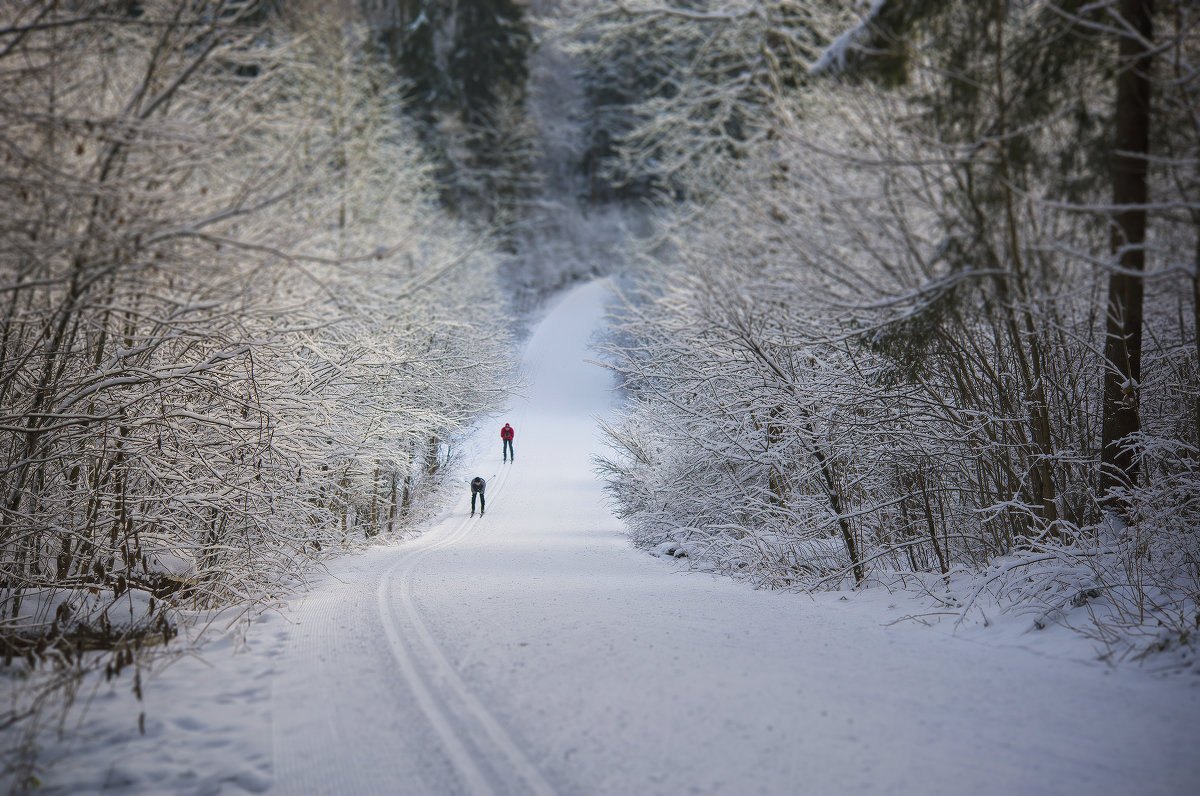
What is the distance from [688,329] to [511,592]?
4.19 metres

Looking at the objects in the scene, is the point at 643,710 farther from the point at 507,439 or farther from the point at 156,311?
the point at 507,439

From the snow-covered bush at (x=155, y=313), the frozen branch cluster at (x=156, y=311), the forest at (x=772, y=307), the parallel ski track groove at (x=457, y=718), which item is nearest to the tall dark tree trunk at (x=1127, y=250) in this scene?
the forest at (x=772, y=307)

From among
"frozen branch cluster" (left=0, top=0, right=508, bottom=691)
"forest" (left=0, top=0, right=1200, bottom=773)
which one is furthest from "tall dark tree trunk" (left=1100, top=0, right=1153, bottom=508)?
"frozen branch cluster" (left=0, top=0, right=508, bottom=691)

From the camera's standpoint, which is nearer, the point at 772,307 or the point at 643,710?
the point at 643,710

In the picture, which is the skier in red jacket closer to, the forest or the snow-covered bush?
the forest

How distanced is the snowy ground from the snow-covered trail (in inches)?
0.6

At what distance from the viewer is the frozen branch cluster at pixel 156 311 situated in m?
3.69

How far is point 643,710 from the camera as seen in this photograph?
351 centimetres

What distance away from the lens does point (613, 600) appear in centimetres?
668

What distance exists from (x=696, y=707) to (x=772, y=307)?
15.4ft

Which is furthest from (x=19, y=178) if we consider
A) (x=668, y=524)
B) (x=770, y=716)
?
(x=668, y=524)

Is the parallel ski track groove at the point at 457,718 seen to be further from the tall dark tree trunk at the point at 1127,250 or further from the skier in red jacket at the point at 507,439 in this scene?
the skier in red jacket at the point at 507,439

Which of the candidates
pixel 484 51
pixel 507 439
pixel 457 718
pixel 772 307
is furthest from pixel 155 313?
pixel 484 51

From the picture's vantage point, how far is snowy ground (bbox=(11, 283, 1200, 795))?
286cm
